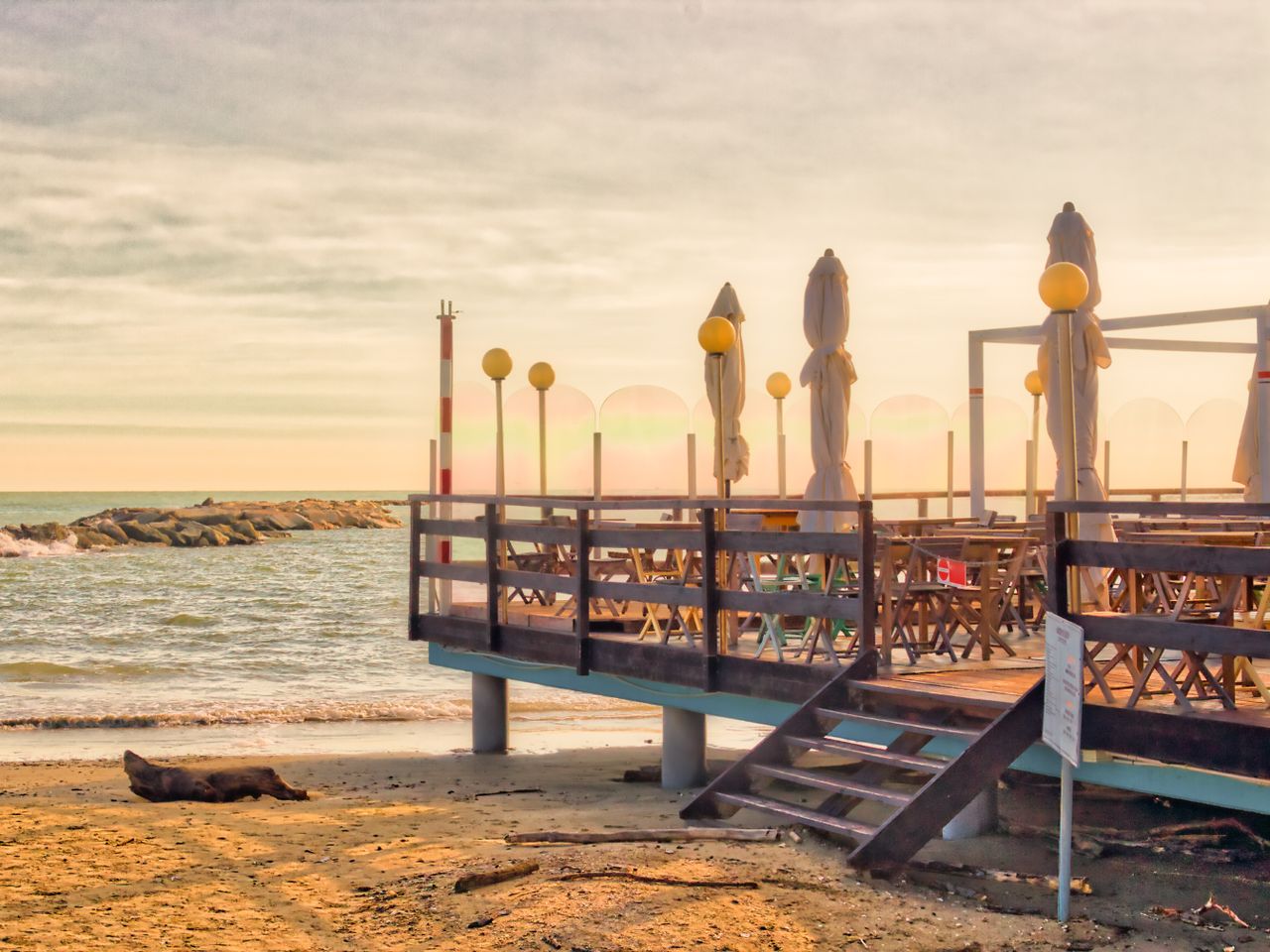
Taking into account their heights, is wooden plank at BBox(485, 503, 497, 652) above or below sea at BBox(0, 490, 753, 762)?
above

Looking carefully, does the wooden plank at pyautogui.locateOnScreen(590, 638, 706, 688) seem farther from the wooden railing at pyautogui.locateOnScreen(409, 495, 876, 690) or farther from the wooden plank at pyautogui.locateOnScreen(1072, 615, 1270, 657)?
the wooden plank at pyautogui.locateOnScreen(1072, 615, 1270, 657)

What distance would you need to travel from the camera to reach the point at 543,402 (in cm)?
1303

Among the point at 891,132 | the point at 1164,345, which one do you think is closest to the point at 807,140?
the point at 891,132

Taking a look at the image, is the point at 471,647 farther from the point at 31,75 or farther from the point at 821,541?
the point at 31,75

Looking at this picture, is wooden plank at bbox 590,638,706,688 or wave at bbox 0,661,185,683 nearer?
wooden plank at bbox 590,638,706,688

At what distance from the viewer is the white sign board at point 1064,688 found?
5.89 m

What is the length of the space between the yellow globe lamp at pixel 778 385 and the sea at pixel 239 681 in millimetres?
3625

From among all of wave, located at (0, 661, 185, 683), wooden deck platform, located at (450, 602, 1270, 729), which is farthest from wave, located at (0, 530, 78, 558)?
wooden deck platform, located at (450, 602, 1270, 729)

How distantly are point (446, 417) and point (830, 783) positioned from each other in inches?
217

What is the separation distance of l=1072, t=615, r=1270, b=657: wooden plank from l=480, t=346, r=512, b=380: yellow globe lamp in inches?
257

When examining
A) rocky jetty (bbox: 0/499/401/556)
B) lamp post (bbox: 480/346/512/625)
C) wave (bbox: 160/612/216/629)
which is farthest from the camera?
rocky jetty (bbox: 0/499/401/556)

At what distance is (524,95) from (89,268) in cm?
1427

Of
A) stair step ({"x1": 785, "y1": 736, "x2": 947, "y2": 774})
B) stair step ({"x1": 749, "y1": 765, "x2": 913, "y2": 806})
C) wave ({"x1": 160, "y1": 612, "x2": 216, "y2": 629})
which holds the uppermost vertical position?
stair step ({"x1": 785, "y1": 736, "x2": 947, "y2": 774})

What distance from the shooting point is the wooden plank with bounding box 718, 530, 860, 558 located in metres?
7.62
